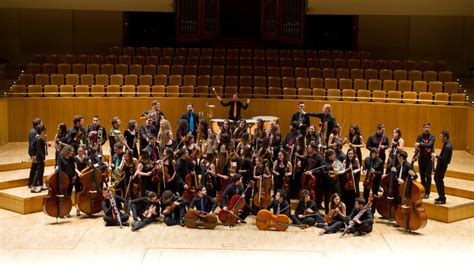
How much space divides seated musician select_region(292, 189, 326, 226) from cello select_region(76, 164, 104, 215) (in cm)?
256

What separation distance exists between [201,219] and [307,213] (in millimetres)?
1366

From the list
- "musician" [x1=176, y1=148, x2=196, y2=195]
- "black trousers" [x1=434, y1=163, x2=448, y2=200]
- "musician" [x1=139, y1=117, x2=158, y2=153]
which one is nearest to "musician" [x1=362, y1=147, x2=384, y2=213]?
"black trousers" [x1=434, y1=163, x2=448, y2=200]

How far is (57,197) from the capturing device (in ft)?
30.0

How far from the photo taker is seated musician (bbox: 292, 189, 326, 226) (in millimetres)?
9297

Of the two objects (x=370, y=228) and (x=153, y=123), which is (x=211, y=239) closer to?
(x=370, y=228)

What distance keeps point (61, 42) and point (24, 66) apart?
1.07 m

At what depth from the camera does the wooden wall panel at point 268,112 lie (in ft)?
41.8

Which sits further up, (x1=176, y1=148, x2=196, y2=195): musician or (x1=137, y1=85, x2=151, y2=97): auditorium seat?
(x1=137, y1=85, x2=151, y2=97): auditorium seat

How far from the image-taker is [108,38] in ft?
55.9

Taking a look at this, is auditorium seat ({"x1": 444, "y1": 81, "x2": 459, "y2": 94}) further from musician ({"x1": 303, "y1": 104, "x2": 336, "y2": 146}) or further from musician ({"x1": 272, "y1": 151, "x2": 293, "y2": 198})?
musician ({"x1": 272, "y1": 151, "x2": 293, "y2": 198})

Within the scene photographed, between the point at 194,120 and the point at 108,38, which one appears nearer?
the point at 194,120

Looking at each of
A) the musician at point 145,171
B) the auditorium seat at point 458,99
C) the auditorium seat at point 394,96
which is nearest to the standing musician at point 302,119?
the auditorium seat at point 394,96

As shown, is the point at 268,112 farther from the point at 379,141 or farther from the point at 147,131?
the point at 379,141

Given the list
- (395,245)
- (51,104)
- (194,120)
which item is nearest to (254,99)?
(194,120)
